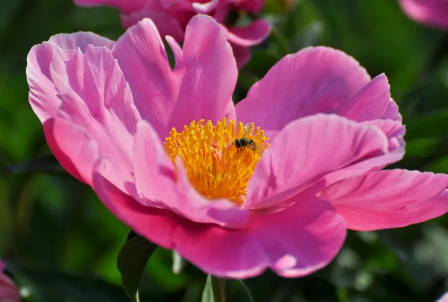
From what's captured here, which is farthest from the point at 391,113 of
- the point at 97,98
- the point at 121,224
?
the point at 121,224

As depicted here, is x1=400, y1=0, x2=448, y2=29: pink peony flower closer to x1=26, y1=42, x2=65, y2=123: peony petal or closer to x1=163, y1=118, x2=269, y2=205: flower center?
x1=163, y1=118, x2=269, y2=205: flower center

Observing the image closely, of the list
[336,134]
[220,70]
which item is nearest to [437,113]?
[220,70]

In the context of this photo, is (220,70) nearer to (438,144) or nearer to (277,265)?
(277,265)

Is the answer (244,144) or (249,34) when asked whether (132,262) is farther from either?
(249,34)

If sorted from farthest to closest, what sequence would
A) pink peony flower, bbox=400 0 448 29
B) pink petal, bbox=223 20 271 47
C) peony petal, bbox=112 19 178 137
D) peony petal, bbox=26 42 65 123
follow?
pink peony flower, bbox=400 0 448 29, pink petal, bbox=223 20 271 47, peony petal, bbox=112 19 178 137, peony petal, bbox=26 42 65 123

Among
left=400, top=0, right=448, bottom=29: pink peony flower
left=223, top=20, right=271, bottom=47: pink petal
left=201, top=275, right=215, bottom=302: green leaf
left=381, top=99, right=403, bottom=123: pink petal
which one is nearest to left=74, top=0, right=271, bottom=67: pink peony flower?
left=223, top=20, right=271, bottom=47: pink petal
